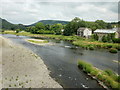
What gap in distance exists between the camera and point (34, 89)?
13375 mm

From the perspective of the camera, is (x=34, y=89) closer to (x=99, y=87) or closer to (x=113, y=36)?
(x=99, y=87)

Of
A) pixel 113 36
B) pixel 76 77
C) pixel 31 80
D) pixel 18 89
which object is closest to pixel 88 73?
pixel 76 77

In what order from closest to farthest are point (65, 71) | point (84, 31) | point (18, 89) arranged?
point (18, 89) < point (65, 71) < point (84, 31)

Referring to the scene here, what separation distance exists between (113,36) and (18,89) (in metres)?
55.7

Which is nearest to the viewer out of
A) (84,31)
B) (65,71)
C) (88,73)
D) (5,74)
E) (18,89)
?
(18,89)

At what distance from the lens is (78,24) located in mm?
94938

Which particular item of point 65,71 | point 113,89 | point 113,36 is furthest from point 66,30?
point 113,89

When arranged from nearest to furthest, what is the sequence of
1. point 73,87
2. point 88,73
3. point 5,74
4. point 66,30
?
point 73,87
point 5,74
point 88,73
point 66,30

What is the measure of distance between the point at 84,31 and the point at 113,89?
240ft

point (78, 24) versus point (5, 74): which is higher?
point (78, 24)

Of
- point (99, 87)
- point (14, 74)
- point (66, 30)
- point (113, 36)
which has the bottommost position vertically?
point (99, 87)

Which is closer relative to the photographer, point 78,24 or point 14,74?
point 14,74

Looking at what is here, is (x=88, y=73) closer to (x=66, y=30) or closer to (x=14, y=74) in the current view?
(x=14, y=74)

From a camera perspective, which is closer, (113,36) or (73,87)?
(73,87)
